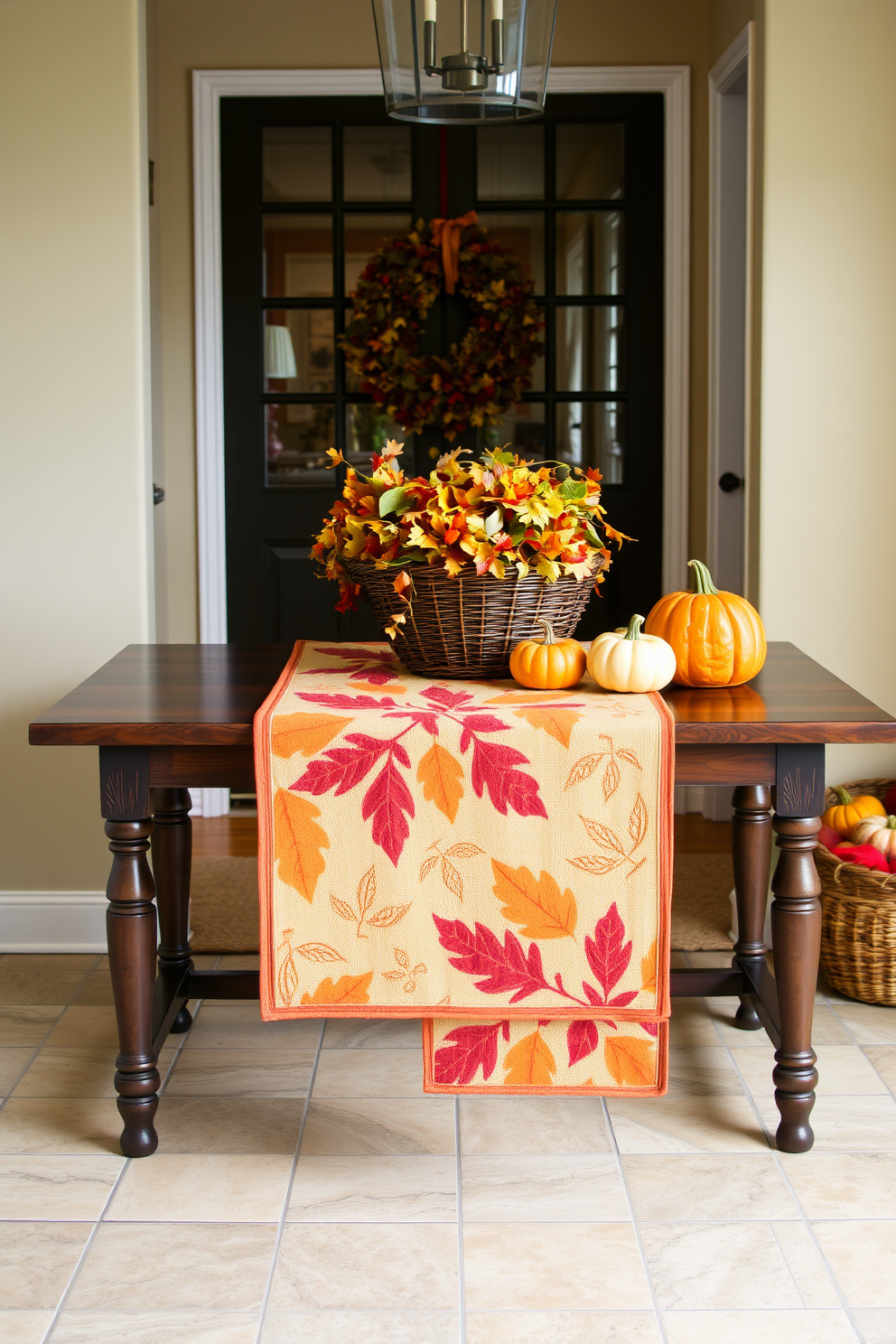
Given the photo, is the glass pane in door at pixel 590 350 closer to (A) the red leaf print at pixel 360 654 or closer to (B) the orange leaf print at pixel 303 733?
(A) the red leaf print at pixel 360 654

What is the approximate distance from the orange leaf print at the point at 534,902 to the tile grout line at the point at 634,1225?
0.44m

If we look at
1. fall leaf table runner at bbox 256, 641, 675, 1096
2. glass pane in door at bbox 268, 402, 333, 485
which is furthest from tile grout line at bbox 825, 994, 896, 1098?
glass pane in door at bbox 268, 402, 333, 485

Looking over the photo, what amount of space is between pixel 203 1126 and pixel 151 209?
8.85ft

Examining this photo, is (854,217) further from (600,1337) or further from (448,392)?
(600,1337)

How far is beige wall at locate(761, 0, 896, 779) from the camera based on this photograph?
274cm

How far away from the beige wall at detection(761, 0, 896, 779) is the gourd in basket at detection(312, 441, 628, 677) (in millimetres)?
967

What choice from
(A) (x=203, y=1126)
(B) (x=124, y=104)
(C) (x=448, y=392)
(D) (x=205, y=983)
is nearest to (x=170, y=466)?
(C) (x=448, y=392)

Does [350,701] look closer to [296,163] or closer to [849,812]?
[849,812]

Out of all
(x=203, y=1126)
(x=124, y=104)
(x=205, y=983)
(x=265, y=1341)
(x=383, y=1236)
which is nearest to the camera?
(x=265, y=1341)

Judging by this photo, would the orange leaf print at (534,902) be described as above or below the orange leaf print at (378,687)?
below

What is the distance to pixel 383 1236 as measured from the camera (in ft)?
5.98

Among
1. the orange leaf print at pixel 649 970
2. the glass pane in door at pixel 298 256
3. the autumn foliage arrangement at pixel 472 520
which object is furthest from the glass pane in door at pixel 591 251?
the orange leaf print at pixel 649 970

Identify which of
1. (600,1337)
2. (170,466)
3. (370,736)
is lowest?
(600,1337)

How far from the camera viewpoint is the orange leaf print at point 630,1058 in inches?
75.8
